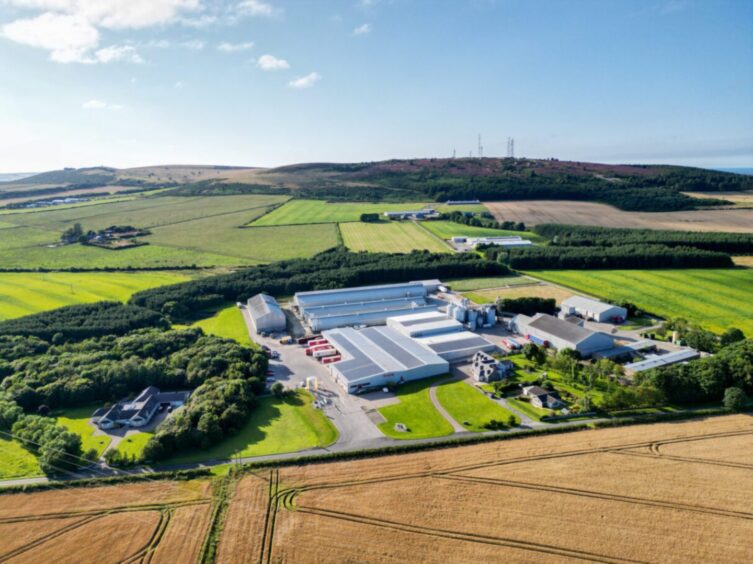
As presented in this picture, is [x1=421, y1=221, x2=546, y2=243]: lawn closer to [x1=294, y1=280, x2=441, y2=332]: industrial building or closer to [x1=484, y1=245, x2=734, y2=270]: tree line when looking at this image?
[x1=484, y1=245, x2=734, y2=270]: tree line

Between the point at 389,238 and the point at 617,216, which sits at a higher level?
the point at 617,216

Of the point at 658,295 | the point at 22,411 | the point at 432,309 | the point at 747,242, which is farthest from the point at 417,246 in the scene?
the point at 22,411

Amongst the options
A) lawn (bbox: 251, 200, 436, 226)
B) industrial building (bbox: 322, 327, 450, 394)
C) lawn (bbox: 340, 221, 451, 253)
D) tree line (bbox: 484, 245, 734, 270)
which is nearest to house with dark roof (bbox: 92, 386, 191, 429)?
industrial building (bbox: 322, 327, 450, 394)

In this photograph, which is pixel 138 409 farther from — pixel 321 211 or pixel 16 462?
pixel 321 211

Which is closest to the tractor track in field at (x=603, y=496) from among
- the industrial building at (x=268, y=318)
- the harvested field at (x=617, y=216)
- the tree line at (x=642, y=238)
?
the industrial building at (x=268, y=318)

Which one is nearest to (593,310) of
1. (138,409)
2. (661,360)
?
(661,360)
